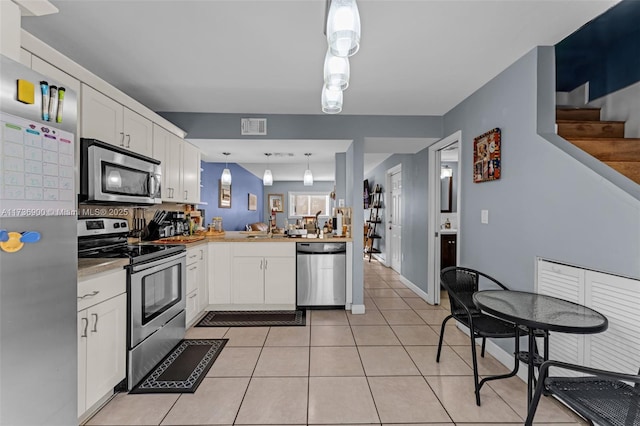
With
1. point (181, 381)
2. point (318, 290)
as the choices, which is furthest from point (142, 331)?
point (318, 290)

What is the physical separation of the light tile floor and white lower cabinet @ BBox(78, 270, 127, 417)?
20 cm

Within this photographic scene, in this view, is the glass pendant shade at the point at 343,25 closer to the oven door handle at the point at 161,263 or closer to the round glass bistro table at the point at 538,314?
the round glass bistro table at the point at 538,314

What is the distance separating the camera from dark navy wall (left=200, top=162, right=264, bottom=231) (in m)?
5.70

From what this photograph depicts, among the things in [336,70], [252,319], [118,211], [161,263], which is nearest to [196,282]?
[252,319]

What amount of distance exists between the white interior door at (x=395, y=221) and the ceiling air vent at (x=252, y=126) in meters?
3.04

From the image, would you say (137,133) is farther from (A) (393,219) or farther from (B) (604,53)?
(A) (393,219)

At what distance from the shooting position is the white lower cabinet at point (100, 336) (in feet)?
5.48

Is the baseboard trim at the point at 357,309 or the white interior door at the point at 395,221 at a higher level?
the white interior door at the point at 395,221

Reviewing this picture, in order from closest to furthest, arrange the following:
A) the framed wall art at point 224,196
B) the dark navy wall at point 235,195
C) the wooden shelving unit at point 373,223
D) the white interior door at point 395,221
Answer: the dark navy wall at point 235,195
the white interior door at point 395,221
the framed wall art at point 224,196
the wooden shelving unit at point 373,223

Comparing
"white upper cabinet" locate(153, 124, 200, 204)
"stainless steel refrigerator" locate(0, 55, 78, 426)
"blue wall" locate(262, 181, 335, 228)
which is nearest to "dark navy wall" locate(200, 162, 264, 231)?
"blue wall" locate(262, 181, 335, 228)

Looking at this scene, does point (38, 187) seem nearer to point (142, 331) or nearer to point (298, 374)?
point (142, 331)

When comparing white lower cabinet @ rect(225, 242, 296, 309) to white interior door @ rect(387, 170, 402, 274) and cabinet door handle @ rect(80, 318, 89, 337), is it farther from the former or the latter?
white interior door @ rect(387, 170, 402, 274)

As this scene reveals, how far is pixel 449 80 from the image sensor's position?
109 inches

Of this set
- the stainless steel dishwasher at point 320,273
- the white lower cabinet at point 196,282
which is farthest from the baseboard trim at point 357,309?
the white lower cabinet at point 196,282
